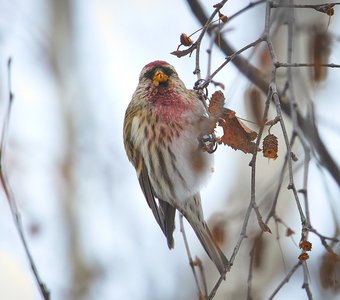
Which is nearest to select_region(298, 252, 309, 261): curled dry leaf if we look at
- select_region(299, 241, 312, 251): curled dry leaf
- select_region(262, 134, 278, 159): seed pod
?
select_region(299, 241, 312, 251): curled dry leaf

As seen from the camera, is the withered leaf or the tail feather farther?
the tail feather

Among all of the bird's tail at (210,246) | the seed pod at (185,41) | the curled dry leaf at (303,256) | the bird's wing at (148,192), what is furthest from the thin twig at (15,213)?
the bird's tail at (210,246)

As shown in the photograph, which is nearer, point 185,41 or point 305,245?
point 305,245

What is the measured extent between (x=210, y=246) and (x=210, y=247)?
10 mm

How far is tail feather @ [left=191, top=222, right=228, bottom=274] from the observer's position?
356 centimetres

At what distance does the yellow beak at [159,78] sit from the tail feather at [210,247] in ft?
2.48

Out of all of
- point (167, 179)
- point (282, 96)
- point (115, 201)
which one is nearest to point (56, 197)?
point (115, 201)

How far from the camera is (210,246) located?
3617mm

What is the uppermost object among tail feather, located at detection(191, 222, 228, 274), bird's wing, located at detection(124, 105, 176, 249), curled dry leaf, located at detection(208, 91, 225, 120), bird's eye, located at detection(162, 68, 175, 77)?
bird's eye, located at detection(162, 68, 175, 77)

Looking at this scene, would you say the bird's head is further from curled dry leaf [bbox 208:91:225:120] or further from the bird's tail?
curled dry leaf [bbox 208:91:225:120]

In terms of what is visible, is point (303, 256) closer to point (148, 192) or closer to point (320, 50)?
point (320, 50)

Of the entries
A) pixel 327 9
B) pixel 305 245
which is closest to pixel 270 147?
pixel 305 245

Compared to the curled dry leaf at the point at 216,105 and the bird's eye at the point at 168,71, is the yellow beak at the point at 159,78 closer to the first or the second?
the bird's eye at the point at 168,71

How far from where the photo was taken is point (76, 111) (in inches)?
296
